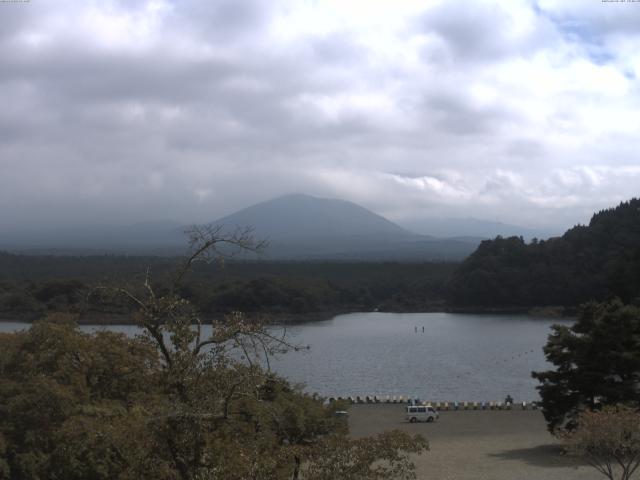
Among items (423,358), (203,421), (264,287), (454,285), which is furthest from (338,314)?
(203,421)

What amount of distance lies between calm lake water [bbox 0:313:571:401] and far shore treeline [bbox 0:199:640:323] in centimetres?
329

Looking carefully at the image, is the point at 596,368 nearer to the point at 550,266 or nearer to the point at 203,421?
the point at 203,421

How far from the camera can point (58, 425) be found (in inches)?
317

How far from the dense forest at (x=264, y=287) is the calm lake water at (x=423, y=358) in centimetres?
298

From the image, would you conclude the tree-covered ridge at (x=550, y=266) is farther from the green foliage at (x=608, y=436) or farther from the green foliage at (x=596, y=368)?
the green foliage at (x=608, y=436)

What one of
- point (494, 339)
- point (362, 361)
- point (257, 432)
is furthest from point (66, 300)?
point (257, 432)

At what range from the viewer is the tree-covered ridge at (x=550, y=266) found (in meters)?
49.9

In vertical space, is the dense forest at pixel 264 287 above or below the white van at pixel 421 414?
above

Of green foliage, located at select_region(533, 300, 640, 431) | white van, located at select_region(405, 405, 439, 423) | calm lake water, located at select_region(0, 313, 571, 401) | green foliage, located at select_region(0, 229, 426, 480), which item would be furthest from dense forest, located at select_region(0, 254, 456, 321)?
green foliage, located at select_region(0, 229, 426, 480)

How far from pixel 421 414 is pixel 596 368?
20.9 feet

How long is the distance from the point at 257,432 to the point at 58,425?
11.5 feet

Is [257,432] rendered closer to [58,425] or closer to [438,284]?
[58,425]

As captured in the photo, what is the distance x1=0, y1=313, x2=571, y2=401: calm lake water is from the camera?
25094mm

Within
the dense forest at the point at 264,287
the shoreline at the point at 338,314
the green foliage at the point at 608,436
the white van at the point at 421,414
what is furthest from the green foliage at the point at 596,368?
the shoreline at the point at 338,314
